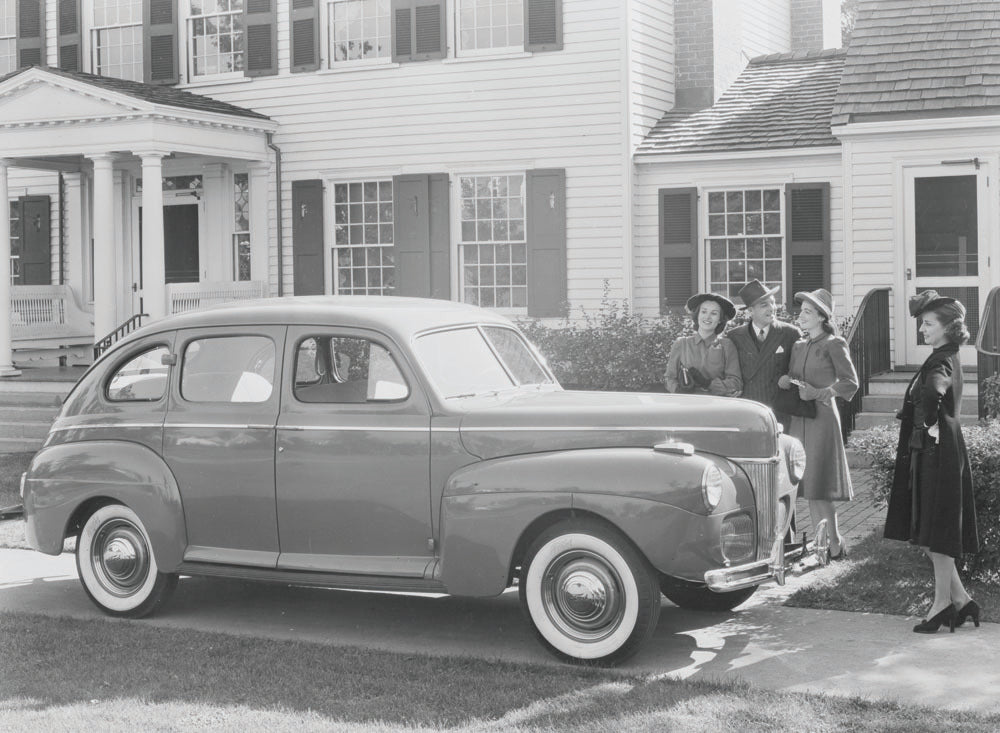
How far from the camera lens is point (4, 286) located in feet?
59.7

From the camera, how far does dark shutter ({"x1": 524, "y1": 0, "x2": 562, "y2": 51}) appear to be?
56.3ft

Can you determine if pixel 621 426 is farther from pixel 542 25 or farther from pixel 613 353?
pixel 542 25

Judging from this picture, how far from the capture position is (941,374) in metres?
6.98

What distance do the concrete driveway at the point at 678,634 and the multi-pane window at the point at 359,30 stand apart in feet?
36.5

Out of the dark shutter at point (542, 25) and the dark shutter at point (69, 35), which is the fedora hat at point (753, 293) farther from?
the dark shutter at point (69, 35)

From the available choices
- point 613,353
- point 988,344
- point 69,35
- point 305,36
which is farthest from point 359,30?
point 988,344

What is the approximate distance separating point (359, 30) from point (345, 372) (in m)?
11.9

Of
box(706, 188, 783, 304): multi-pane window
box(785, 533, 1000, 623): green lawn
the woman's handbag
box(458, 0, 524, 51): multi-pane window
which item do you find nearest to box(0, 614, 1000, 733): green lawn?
box(785, 533, 1000, 623): green lawn

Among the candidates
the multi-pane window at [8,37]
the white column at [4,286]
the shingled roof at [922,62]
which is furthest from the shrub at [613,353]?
the multi-pane window at [8,37]

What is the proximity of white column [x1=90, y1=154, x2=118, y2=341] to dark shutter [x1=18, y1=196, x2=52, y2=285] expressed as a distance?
371 centimetres

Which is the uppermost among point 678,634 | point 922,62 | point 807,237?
point 922,62

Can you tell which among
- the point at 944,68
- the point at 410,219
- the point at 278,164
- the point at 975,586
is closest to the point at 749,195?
the point at 944,68

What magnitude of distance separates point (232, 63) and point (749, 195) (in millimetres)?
7836

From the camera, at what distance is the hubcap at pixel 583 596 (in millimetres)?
6449
